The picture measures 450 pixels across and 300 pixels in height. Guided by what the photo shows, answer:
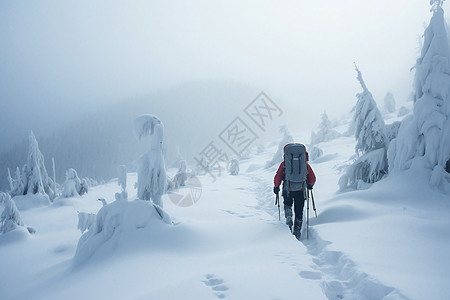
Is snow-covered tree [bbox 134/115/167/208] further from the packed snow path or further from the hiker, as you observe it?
the packed snow path

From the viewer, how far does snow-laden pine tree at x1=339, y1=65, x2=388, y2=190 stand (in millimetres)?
11289

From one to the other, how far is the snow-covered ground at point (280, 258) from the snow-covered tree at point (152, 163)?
3.42m

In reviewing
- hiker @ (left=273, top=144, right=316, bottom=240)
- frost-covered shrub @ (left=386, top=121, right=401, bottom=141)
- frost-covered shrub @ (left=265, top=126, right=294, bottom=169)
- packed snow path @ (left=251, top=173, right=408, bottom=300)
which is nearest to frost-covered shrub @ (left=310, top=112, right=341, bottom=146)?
frost-covered shrub @ (left=265, top=126, right=294, bottom=169)

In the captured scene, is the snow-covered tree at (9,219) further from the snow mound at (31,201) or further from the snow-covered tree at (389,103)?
the snow-covered tree at (389,103)

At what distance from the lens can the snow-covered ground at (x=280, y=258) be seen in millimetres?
3818

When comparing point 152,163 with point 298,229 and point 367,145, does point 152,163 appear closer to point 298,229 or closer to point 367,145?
point 298,229

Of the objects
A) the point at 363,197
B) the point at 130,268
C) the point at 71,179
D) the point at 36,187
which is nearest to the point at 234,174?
the point at 71,179

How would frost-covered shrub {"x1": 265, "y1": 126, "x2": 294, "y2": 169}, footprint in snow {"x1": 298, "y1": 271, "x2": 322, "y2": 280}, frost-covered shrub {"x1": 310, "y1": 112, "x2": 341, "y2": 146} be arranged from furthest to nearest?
frost-covered shrub {"x1": 310, "y1": 112, "x2": 341, "y2": 146}, frost-covered shrub {"x1": 265, "y1": 126, "x2": 294, "y2": 169}, footprint in snow {"x1": 298, "y1": 271, "x2": 322, "y2": 280}

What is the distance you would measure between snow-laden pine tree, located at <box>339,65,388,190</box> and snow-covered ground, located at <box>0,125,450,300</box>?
85.1 inches

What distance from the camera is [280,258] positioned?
5.08 m

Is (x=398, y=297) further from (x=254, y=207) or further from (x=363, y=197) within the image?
(x=254, y=207)

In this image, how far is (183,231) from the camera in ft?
23.9

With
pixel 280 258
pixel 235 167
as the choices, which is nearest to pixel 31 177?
pixel 235 167

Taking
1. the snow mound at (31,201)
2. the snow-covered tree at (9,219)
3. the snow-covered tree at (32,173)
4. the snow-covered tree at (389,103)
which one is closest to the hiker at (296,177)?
the snow-covered tree at (9,219)
